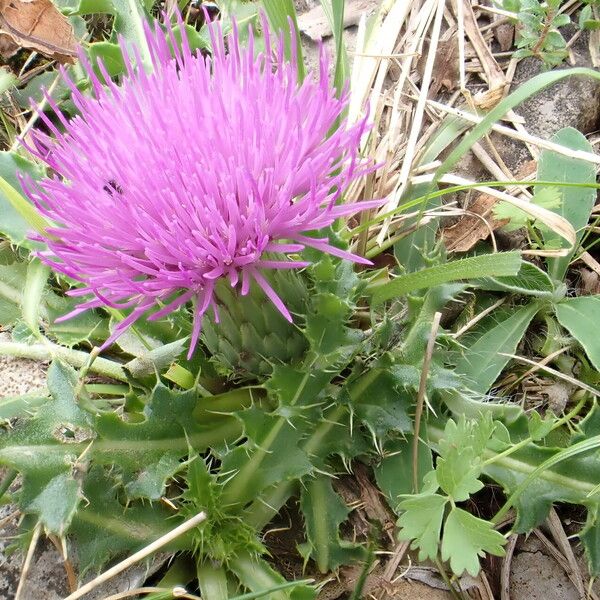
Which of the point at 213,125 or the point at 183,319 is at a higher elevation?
the point at 213,125

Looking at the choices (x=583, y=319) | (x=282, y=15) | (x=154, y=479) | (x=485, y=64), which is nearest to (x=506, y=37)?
(x=485, y=64)

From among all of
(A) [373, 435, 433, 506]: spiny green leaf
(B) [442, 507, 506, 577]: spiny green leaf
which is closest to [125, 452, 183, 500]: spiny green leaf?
(A) [373, 435, 433, 506]: spiny green leaf

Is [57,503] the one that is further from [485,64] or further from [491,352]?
[485,64]

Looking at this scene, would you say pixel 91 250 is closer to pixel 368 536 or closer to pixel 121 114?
pixel 121 114

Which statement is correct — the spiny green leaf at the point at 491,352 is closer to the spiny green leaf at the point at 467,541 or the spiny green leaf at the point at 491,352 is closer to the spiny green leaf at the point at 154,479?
the spiny green leaf at the point at 467,541

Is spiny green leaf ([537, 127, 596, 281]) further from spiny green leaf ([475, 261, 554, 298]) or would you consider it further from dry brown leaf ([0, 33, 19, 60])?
dry brown leaf ([0, 33, 19, 60])

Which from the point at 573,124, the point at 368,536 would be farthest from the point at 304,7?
the point at 368,536
